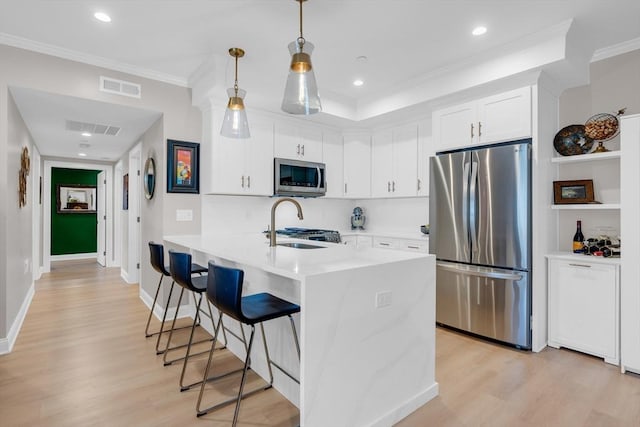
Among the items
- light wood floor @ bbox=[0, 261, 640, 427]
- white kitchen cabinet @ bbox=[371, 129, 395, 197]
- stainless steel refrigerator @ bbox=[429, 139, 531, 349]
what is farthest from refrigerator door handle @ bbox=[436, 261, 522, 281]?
white kitchen cabinet @ bbox=[371, 129, 395, 197]

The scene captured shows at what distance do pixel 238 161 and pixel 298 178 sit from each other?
801 mm

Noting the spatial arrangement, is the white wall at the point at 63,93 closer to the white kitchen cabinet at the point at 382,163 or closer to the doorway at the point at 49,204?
the white kitchen cabinet at the point at 382,163

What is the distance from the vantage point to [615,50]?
2.96m

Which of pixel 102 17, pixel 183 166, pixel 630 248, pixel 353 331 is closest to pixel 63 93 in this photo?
pixel 102 17

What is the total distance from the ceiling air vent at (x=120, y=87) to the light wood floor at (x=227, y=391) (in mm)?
2344

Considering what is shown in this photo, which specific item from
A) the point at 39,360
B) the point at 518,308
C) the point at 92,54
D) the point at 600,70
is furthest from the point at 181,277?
the point at 600,70

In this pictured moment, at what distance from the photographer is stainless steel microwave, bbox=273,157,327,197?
4.11 metres

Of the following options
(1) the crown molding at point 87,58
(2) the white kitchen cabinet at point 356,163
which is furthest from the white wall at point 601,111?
(1) the crown molding at point 87,58

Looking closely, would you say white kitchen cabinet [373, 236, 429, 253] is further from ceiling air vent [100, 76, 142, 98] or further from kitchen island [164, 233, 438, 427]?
ceiling air vent [100, 76, 142, 98]

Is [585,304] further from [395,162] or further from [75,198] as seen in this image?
[75,198]

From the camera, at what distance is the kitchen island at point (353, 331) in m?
1.58

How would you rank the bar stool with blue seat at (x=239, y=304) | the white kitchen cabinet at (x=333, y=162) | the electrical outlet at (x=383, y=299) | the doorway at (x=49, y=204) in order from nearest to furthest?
the bar stool with blue seat at (x=239, y=304)
the electrical outlet at (x=383, y=299)
the white kitchen cabinet at (x=333, y=162)
the doorway at (x=49, y=204)

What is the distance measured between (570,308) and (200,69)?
13.1ft

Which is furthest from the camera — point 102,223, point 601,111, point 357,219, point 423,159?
point 102,223
